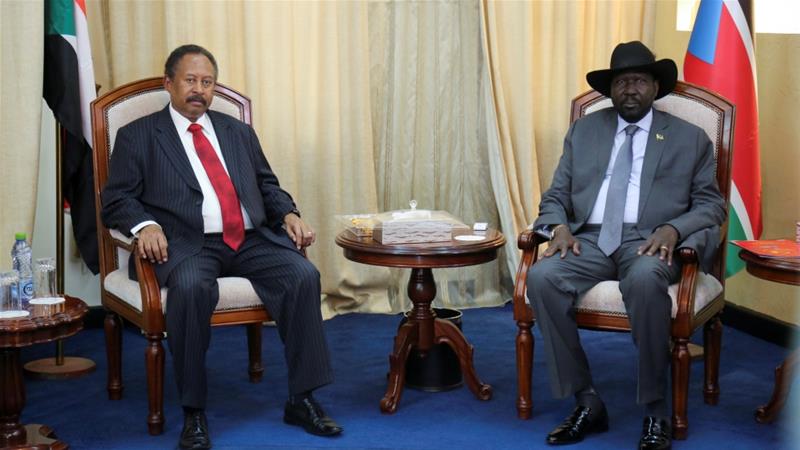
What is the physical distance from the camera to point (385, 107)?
5.10 meters

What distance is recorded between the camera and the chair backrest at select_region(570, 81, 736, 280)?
11.8ft

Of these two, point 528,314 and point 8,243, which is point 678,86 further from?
point 8,243

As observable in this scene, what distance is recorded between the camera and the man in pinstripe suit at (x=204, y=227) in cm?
319

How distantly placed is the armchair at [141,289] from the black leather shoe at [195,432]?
141 millimetres

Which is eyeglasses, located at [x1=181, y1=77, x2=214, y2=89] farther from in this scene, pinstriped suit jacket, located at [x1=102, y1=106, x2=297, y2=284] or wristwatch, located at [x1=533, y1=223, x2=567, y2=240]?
wristwatch, located at [x1=533, y1=223, x2=567, y2=240]

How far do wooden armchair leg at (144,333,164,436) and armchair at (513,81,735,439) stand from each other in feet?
4.03

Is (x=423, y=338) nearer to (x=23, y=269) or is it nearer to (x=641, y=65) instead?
(x=641, y=65)

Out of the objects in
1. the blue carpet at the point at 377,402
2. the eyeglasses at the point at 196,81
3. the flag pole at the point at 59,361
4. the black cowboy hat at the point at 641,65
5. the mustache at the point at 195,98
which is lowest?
the blue carpet at the point at 377,402

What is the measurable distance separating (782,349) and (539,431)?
1669 mm

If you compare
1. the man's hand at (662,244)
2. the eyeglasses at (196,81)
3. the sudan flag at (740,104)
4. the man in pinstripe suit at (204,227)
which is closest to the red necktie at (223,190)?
the man in pinstripe suit at (204,227)

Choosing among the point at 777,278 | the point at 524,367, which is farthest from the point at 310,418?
the point at 777,278

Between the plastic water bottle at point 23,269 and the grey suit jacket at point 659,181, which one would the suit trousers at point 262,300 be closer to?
the plastic water bottle at point 23,269

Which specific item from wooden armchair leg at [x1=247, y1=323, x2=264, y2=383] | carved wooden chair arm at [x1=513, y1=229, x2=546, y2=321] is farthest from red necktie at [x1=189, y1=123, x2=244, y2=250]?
carved wooden chair arm at [x1=513, y1=229, x2=546, y2=321]

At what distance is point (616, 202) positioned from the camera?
3.46m
